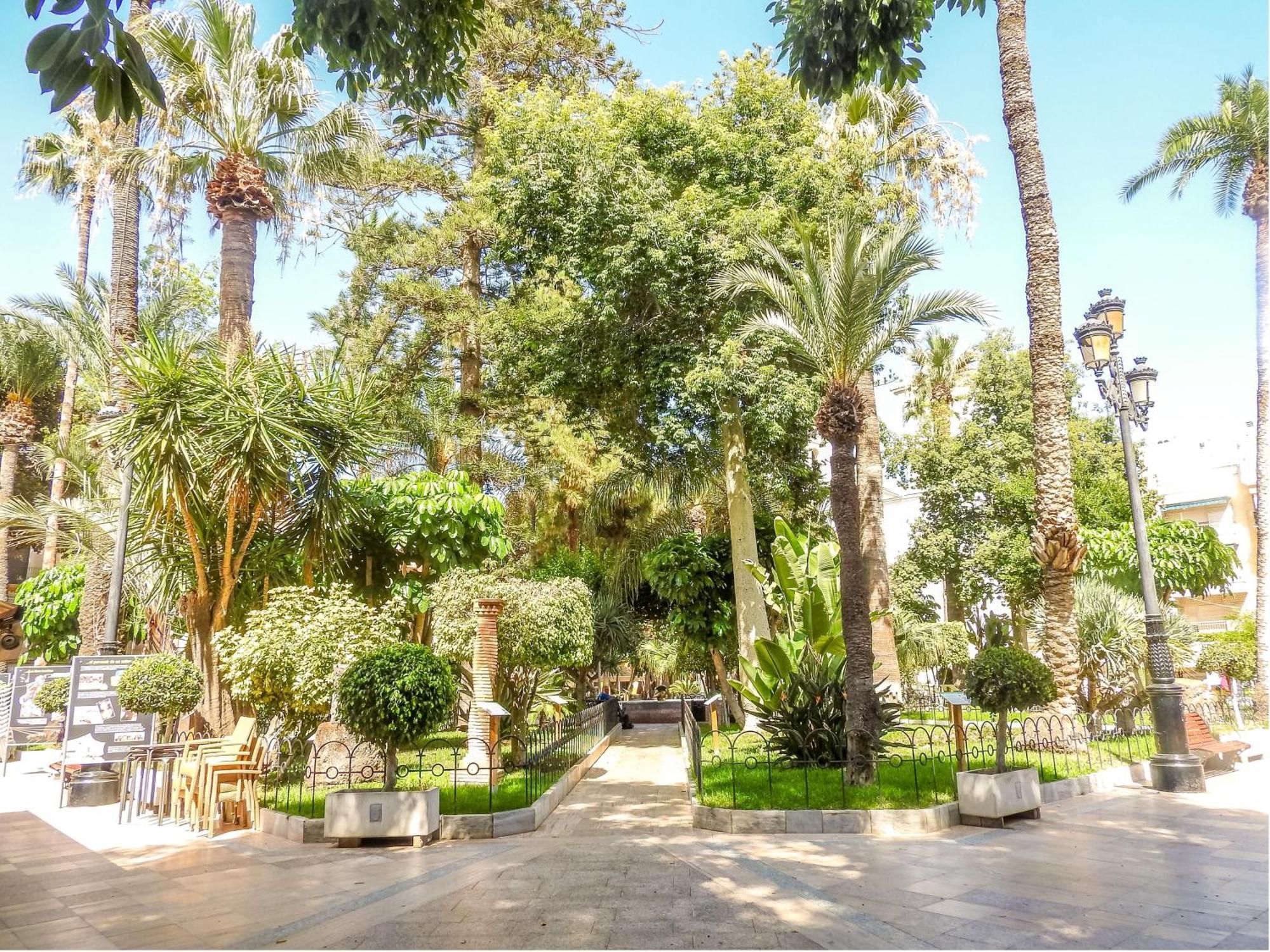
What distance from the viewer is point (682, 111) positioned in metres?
17.4

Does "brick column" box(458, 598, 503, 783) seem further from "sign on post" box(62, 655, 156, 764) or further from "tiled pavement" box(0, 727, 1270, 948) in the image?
"sign on post" box(62, 655, 156, 764)

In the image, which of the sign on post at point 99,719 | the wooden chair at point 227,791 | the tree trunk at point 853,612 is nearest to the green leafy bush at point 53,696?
the sign on post at point 99,719

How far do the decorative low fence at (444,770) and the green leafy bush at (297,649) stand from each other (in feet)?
2.02

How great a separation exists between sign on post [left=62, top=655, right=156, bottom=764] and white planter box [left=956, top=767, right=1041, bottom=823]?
1082 centimetres

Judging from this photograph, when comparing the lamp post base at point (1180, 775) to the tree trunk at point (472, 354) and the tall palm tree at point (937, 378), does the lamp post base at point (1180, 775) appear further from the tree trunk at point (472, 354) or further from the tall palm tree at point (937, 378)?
the tall palm tree at point (937, 378)

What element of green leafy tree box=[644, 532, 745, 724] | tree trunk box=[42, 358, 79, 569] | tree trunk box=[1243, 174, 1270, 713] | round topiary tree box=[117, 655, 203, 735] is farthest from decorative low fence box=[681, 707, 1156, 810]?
tree trunk box=[42, 358, 79, 569]

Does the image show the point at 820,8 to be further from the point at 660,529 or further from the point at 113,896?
the point at 660,529

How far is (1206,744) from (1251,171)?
1418cm

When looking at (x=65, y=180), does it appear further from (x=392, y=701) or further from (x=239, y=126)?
(x=392, y=701)

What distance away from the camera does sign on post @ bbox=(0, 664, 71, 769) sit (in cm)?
1580

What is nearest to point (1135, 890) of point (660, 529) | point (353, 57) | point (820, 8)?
point (820, 8)

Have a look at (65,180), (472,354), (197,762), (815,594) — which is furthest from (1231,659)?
(65,180)

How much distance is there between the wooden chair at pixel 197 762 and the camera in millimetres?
9203

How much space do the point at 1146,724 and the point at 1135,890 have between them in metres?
12.5
